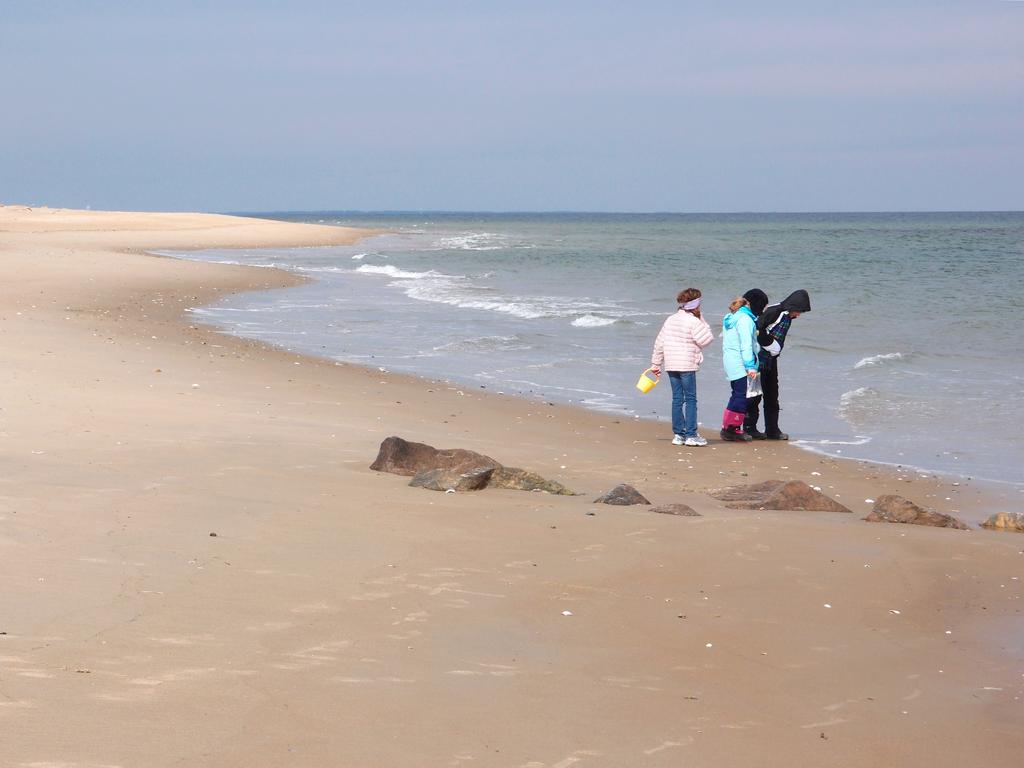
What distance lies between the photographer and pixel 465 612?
5242mm

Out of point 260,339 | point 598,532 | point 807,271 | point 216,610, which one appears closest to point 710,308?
point 260,339

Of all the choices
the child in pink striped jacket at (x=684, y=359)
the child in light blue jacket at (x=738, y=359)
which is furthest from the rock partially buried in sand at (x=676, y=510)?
the child in light blue jacket at (x=738, y=359)

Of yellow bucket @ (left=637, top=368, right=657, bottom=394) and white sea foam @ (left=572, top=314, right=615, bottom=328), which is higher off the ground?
yellow bucket @ (left=637, top=368, right=657, bottom=394)

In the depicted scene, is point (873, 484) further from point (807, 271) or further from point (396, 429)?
point (807, 271)

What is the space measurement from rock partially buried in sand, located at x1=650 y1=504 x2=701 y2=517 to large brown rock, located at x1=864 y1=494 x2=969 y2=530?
1.14 metres

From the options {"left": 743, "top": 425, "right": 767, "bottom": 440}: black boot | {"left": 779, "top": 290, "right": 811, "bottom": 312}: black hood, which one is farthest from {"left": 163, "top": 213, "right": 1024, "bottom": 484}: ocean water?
{"left": 779, "top": 290, "right": 811, "bottom": 312}: black hood

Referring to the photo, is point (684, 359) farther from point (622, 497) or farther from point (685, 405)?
point (622, 497)

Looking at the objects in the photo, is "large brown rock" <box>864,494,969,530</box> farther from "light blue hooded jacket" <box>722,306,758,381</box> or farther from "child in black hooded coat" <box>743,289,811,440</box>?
"light blue hooded jacket" <box>722,306,758,381</box>

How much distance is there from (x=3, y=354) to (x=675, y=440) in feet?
24.0

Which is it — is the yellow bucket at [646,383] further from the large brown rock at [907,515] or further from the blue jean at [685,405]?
the large brown rock at [907,515]

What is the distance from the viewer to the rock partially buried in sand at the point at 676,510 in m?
7.24

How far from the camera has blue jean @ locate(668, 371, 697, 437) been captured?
35.6 feet

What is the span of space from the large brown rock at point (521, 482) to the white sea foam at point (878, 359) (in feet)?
31.0

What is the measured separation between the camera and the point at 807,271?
137ft
